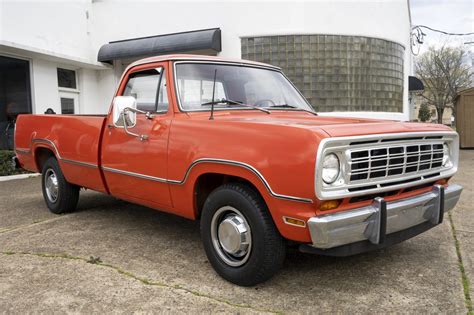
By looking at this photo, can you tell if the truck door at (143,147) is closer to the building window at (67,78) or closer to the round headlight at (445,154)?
the round headlight at (445,154)

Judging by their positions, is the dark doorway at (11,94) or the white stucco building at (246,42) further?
the white stucco building at (246,42)

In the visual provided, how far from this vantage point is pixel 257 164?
2926 millimetres

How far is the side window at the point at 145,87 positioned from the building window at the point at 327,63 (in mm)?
7794

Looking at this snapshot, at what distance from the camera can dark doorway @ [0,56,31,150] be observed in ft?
35.4

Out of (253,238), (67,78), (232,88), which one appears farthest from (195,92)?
(67,78)

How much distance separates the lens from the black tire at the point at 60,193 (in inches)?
213

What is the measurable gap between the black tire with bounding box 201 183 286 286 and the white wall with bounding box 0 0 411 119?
366 inches

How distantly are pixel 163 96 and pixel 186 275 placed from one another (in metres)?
1.66

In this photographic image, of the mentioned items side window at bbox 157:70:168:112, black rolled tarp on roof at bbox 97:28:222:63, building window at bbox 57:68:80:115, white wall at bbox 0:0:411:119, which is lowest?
side window at bbox 157:70:168:112

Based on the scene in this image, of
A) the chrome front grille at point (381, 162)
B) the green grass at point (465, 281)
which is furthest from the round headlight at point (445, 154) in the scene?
the green grass at point (465, 281)

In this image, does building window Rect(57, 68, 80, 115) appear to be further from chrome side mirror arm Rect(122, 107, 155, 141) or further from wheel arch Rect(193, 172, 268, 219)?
wheel arch Rect(193, 172, 268, 219)

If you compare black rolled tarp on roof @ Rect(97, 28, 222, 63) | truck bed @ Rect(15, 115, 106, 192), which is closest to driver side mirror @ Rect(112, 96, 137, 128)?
truck bed @ Rect(15, 115, 106, 192)

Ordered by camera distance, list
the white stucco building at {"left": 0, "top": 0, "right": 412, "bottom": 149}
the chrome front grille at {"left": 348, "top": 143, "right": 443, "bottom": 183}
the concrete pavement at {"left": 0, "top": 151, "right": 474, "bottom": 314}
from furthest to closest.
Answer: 1. the white stucco building at {"left": 0, "top": 0, "right": 412, "bottom": 149}
2. the concrete pavement at {"left": 0, "top": 151, "right": 474, "bottom": 314}
3. the chrome front grille at {"left": 348, "top": 143, "right": 443, "bottom": 183}

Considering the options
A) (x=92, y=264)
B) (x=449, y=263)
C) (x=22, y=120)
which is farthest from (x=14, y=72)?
(x=449, y=263)
